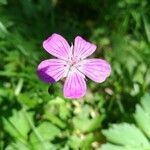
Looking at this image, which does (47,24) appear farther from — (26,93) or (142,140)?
(142,140)

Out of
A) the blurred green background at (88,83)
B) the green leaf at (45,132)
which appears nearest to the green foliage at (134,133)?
the blurred green background at (88,83)

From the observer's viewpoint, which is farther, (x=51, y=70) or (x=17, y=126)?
(x=17, y=126)

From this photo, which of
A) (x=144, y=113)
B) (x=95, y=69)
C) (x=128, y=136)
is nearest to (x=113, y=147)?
(x=128, y=136)

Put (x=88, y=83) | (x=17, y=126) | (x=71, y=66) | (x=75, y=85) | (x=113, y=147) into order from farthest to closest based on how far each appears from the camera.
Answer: (x=88, y=83) → (x=17, y=126) → (x=113, y=147) → (x=71, y=66) → (x=75, y=85)

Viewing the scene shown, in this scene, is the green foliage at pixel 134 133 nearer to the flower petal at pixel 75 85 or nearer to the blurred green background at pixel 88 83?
the blurred green background at pixel 88 83

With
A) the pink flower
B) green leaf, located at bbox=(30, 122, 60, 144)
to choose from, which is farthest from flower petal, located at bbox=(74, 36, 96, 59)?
green leaf, located at bbox=(30, 122, 60, 144)

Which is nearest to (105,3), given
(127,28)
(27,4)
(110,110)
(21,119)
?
(127,28)

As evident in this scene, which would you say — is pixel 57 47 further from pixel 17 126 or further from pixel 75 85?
pixel 17 126
